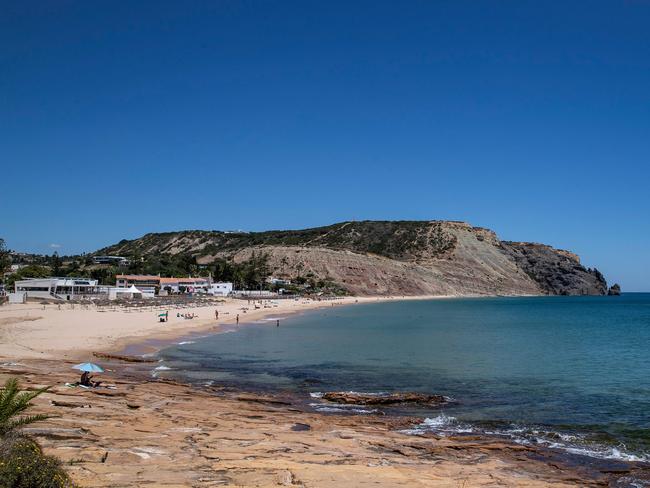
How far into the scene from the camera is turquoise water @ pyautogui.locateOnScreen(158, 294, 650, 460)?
16.3m

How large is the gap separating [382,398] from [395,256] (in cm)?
14315

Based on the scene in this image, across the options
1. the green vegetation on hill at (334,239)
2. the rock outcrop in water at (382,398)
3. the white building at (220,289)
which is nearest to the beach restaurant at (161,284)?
the white building at (220,289)

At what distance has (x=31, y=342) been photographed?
96.2 ft

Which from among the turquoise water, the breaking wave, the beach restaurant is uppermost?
the beach restaurant

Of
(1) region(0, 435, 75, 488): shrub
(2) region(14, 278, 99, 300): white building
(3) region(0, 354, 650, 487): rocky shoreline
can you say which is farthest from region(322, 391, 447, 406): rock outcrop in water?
(2) region(14, 278, 99, 300): white building

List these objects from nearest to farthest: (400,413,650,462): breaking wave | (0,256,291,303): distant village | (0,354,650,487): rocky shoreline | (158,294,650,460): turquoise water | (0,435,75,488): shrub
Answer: (0,435,75,488): shrub → (0,354,650,487): rocky shoreline → (400,413,650,462): breaking wave → (158,294,650,460): turquoise water → (0,256,291,303): distant village

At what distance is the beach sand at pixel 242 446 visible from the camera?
973 centimetres

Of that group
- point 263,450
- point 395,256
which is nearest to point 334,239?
point 395,256

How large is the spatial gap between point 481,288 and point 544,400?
469ft

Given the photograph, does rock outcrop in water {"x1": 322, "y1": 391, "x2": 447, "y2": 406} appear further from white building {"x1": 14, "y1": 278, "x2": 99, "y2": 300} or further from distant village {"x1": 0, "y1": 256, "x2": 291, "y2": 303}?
white building {"x1": 14, "y1": 278, "x2": 99, "y2": 300}

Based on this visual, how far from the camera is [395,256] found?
161000mm

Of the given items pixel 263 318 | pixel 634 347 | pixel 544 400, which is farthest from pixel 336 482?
pixel 263 318

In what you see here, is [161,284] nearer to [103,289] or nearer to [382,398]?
[103,289]

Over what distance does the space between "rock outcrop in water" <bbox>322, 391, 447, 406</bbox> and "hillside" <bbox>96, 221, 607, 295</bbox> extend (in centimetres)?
11536
